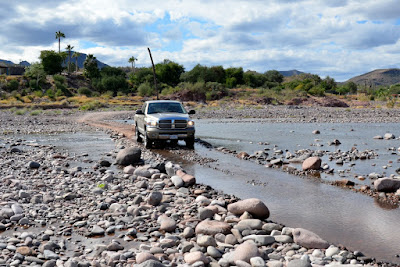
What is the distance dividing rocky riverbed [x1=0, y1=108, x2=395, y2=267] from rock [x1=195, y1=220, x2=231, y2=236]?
17 millimetres

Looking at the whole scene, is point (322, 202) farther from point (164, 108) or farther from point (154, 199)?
point (164, 108)

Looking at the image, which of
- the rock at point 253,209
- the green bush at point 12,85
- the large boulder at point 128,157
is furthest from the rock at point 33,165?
the green bush at point 12,85

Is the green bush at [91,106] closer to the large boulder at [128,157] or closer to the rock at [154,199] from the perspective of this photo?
the large boulder at [128,157]

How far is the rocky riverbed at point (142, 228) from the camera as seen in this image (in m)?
5.80

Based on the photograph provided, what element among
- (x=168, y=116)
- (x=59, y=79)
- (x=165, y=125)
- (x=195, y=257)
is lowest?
(x=195, y=257)

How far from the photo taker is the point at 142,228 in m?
7.18

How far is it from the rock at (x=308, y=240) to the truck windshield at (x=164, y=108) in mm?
12544

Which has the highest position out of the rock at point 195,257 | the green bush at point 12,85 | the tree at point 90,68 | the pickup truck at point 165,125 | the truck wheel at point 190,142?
the tree at point 90,68

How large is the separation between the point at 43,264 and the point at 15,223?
2.23 m

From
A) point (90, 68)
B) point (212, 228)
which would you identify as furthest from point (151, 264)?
point (90, 68)

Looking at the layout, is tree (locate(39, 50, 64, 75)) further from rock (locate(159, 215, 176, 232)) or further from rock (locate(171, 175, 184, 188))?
rock (locate(159, 215, 176, 232))

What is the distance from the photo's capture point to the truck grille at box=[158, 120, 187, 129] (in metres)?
17.3

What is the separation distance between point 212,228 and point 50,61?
101809mm

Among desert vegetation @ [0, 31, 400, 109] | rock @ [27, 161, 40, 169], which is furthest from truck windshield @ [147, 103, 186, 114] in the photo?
desert vegetation @ [0, 31, 400, 109]
